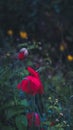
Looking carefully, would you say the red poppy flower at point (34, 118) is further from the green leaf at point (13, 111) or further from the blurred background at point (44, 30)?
the blurred background at point (44, 30)

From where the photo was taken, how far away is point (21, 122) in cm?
302

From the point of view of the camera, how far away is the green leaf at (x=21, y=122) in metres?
3.03

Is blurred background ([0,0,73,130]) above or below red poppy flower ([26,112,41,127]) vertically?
above

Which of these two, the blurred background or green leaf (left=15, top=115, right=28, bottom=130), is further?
the blurred background

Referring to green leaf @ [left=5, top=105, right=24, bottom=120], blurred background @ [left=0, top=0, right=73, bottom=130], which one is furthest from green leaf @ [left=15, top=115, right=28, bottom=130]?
blurred background @ [left=0, top=0, right=73, bottom=130]

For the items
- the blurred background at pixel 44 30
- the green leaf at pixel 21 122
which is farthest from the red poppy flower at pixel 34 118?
the blurred background at pixel 44 30

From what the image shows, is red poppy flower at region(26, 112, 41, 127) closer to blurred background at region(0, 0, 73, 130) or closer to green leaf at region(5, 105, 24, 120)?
green leaf at region(5, 105, 24, 120)

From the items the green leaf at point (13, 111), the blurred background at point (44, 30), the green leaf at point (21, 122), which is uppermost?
the blurred background at point (44, 30)

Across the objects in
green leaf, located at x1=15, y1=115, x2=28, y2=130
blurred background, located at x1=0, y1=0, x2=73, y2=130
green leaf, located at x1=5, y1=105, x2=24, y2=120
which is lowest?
green leaf, located at x1=15, y1=115, x2=28, y2=130

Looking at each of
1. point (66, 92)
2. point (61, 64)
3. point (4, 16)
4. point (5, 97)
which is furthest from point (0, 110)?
point (4, 16)

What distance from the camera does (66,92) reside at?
3.58m

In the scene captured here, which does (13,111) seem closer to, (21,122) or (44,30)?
(21,122)

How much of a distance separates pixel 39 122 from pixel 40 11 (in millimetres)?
3405

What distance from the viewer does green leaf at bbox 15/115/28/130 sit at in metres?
3.03
